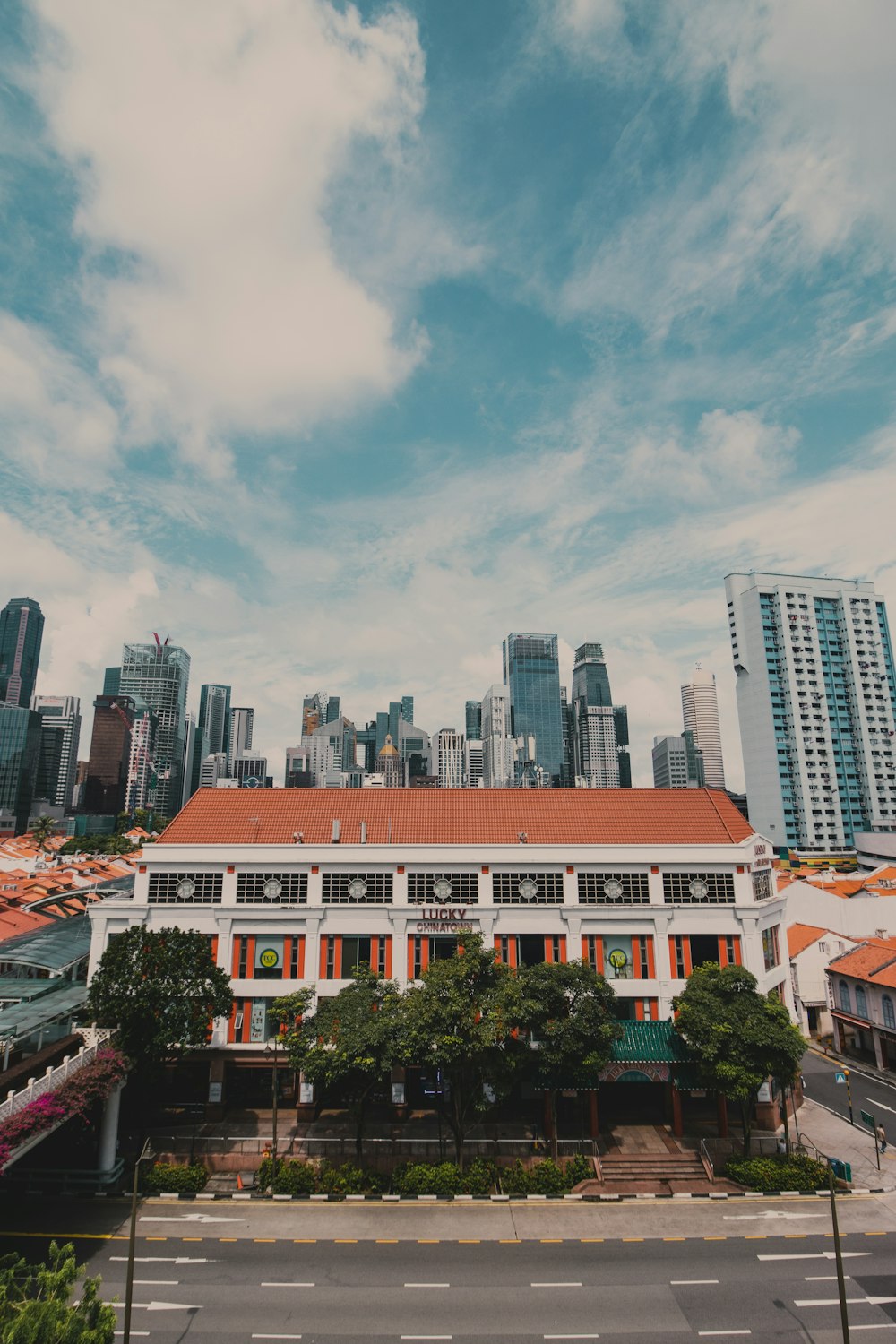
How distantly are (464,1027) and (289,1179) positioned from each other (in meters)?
13.5

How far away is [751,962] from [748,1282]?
21.3 meters

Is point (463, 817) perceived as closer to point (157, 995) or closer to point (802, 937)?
point (157, 995)

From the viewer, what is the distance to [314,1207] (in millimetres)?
43250

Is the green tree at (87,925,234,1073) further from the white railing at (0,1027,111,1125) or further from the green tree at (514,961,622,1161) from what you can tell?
the green tree at (514,961,622,1161)

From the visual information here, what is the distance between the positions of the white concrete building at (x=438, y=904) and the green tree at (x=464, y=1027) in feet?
23.0

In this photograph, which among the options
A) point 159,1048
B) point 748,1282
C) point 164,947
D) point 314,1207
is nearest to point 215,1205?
point 314,1207

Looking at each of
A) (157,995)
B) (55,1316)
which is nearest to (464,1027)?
(157,995)

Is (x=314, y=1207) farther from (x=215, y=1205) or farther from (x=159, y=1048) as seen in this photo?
(x=159, y=1048)

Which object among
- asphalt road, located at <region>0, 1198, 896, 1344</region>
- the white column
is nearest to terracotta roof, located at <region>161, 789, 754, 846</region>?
the white column

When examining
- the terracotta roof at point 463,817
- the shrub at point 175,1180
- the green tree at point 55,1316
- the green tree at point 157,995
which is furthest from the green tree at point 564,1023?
the green tree at point 55,1316

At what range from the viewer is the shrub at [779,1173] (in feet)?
148

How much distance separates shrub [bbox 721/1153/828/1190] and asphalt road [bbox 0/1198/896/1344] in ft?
4.03

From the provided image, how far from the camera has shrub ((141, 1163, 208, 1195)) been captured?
44656 millimetres

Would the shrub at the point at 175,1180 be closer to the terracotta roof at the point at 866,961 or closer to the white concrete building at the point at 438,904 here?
the white concrete building at the point at 438,904
